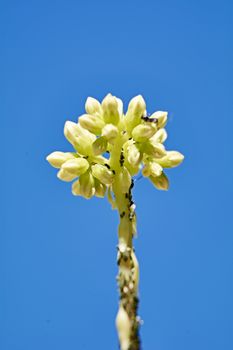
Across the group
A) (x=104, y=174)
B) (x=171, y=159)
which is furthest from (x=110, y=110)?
(x=171, y=159)

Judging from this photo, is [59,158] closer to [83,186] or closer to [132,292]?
[83,186]

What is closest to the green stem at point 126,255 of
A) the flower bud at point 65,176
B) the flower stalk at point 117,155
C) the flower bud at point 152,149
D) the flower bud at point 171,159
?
the flower stalk at point 117,155

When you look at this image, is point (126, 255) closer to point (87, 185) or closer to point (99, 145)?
point (87, 185)

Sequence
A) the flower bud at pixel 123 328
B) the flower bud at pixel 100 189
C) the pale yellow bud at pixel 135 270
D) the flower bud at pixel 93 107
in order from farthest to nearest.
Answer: the flower bud at pixel 93 107
the flower bud at pixel 100 189
the pale yellow bud at pixel 135 270
the flower bud at pixel 123 328

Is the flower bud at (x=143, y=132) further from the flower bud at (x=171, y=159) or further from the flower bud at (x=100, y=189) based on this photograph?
the flower bud at (x=100, y=189)

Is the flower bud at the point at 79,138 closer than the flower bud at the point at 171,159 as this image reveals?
Yes

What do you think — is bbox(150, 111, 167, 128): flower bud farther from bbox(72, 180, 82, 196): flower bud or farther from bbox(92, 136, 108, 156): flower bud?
bbox(72, 180, 82, 196): flower bud

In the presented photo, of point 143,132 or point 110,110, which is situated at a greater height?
point 110,110
